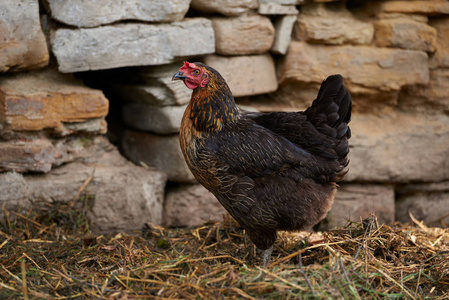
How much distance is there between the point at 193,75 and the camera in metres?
3.38

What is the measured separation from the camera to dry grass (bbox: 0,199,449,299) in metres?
2.74

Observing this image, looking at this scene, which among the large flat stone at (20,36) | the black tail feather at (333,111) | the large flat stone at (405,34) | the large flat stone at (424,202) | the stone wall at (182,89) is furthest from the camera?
the large flat stone at (424,202)

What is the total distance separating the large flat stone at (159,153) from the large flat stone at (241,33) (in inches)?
35.2

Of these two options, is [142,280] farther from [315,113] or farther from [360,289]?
[315,113]

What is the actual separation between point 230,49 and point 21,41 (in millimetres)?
1675

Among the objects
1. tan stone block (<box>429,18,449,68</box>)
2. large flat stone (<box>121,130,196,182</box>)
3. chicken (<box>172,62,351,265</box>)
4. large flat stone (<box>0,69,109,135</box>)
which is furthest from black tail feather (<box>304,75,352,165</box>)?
tan stone block (<box>429,18,449,68</box>)

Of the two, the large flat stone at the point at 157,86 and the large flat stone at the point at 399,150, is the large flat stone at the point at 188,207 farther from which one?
the large flat stone at the point at 399,150

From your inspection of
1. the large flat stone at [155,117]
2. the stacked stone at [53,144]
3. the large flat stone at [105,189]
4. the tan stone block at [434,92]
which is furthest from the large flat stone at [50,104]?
the tan stone block at [434,92]

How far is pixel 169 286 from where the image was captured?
2799 millimetres

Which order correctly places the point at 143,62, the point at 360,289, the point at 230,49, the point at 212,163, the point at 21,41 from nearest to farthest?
the point at 360,289, the point at 212,163, the point at 21,41, the point at 143,62, the point at 230,49

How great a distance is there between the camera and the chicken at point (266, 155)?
11.0 feet

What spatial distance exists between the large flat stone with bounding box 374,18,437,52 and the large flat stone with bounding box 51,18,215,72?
1.63m

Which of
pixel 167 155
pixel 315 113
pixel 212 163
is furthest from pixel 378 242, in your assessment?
pixel 167 155

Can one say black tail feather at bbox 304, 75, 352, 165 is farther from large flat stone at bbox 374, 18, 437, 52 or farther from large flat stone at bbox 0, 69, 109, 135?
large flat stone at bbox 0, 69, 109, 135
